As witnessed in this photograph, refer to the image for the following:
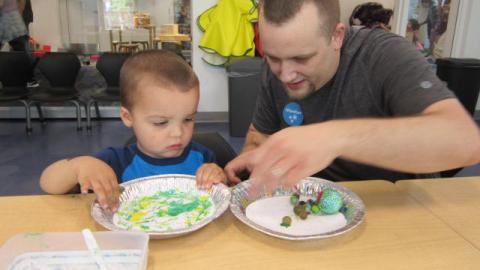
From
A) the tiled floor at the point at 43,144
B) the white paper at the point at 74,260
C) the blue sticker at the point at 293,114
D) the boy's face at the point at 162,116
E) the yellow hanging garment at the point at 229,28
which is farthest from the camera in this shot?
the yellow hanging garment at the point at 229,28

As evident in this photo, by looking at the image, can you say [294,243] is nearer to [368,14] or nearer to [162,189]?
[162,189]

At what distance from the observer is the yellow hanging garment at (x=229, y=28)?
3600mm

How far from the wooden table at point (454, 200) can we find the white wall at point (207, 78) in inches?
121

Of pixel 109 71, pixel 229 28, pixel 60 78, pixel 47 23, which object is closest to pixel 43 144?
pixel 60 78

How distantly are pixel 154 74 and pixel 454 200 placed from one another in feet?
2.73

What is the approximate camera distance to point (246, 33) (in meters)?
3.65

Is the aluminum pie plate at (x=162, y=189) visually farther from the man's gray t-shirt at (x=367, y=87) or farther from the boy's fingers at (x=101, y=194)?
the man's gray t-shirt at (x=367, y=87)

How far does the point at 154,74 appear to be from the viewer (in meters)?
1.07

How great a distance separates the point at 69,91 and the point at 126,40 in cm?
95

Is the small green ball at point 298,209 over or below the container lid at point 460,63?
below

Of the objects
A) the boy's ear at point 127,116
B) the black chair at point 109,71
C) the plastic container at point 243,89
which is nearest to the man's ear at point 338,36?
the boy's ear at point 127,116

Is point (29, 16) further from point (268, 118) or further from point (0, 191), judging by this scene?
point (268, 118)

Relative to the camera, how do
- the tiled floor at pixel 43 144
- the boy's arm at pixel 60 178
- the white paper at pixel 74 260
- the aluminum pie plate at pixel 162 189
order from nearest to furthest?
the white paper at pixel 74 260 < the aluminum pie plate at pixel 162 189 < the boy's arm at pixel 60 178 < the tiled floor at pixel 43 144

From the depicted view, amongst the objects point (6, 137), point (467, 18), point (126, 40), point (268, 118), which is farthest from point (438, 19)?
point (6, 137)
